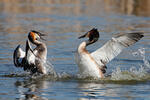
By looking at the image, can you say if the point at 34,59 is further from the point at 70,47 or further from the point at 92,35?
the point at 70,47

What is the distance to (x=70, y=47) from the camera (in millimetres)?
14555

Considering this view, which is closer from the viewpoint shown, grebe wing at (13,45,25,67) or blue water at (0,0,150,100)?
blue water at (0,0,150,100)

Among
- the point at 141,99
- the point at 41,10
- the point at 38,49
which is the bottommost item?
the point at 141,99

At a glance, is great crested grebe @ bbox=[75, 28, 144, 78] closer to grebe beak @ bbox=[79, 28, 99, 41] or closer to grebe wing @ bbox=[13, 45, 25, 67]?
grebe beak @ bbox=[79, 28, 99, 41]

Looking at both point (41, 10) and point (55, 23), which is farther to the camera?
point (41, 10)

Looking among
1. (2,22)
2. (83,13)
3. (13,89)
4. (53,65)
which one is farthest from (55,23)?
(13,89)

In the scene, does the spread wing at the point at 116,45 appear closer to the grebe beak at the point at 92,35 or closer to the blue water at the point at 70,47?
the grebe beak at the point at 92,35

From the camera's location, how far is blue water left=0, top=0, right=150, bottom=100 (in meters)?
9.17

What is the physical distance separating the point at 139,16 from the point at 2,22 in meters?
7.20

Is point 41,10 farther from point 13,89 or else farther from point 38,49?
point 13,89

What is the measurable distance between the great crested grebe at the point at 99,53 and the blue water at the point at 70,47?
0.24 meters

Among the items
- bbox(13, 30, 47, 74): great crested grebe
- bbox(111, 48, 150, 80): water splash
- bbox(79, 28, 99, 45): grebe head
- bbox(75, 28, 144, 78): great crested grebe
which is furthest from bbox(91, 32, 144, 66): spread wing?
bbox(13, 30, 47, 74): great crested grebe

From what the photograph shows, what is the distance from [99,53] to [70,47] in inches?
161

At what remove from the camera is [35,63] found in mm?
10914
